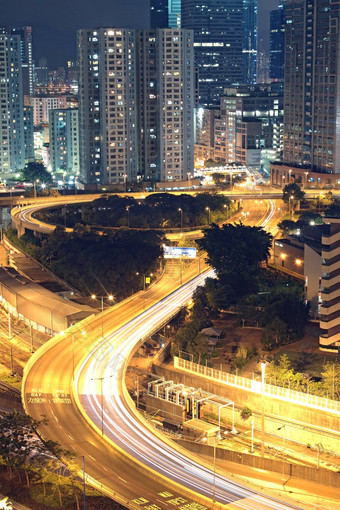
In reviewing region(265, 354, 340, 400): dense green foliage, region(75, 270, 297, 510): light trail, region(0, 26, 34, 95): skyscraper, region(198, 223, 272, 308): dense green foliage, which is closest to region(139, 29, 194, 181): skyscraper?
region(198, 223, 272, 308): dense green foliage

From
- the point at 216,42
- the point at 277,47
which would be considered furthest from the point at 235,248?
the point at 277,47

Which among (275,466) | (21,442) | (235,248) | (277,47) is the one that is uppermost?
(277,47)

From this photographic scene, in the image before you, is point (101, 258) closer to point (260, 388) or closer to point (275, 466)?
point (260, 388)

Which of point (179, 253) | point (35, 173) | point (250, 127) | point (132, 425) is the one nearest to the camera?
point (132, 425)

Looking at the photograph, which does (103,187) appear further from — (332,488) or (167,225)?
(332,488)

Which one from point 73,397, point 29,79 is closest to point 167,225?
point 73,397

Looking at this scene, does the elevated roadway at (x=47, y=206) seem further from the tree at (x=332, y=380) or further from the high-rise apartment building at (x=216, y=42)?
the high-rise apartment building at (x=216, y=42)
